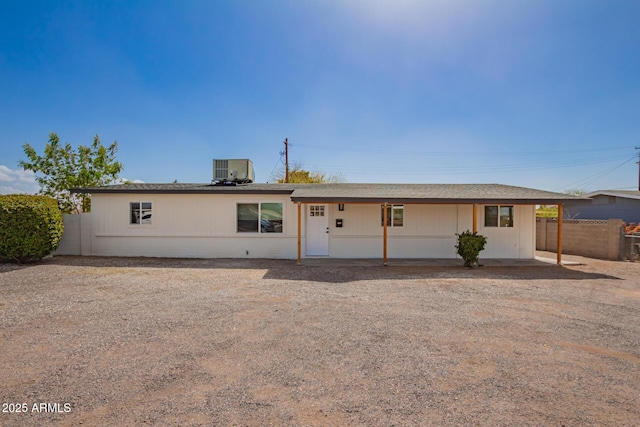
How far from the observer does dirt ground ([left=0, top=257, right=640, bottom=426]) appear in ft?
8.21

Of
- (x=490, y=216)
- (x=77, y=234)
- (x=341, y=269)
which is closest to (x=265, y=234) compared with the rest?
(x=341, y=269)

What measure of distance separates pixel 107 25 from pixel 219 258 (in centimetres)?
873

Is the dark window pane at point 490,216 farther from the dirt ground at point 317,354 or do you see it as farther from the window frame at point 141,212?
the window frame at point 141,212

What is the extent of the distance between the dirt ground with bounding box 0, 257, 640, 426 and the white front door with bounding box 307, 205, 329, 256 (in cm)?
437

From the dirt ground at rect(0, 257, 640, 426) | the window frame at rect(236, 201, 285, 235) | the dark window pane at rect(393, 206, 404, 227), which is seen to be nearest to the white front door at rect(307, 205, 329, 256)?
the window frame at rect(236, 201, 285, 235)

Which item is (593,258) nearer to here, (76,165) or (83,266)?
(83,266)

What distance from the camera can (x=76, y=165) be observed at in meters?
18.0

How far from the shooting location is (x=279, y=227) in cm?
1117

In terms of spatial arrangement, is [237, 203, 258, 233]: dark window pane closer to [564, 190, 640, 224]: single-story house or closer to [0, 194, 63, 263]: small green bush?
[0, 194, 63, 263]: small green bush

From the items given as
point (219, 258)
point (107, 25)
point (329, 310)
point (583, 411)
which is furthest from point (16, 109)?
point (583, 411)

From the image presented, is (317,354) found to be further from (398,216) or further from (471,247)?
(398,216)

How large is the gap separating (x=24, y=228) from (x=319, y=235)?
9.26 meters

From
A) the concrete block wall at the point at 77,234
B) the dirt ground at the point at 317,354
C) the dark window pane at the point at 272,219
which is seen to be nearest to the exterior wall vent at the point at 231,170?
the dark window pane at the point at 272,219

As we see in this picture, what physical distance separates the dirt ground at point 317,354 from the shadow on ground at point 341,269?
3.68ft
